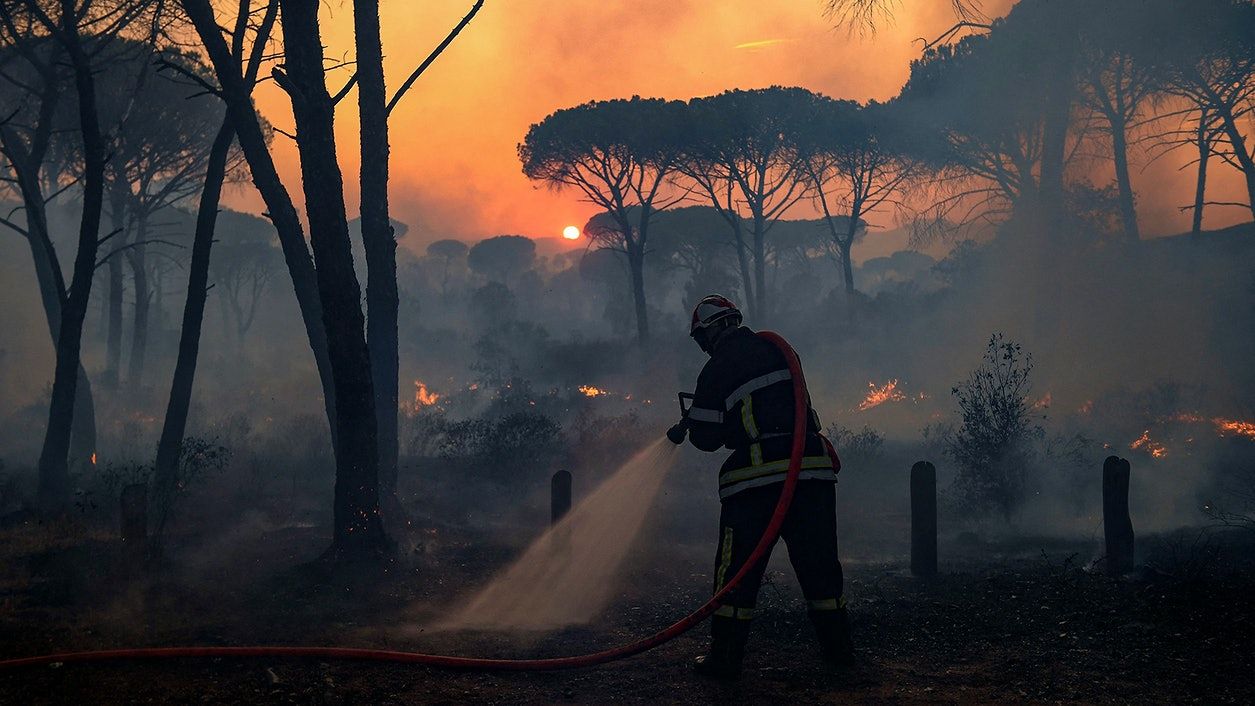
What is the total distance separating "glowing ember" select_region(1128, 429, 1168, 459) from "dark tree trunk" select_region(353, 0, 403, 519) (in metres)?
13.2

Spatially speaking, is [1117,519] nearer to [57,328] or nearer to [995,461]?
[995,461]

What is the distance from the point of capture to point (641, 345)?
2889cm

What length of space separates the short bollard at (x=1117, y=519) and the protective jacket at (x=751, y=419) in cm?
366

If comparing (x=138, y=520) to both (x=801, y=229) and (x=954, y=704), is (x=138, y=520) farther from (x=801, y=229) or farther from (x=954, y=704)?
(x=801, y=229)

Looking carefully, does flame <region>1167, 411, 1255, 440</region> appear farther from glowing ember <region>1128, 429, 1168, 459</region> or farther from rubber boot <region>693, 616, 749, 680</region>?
rubber boot <region>693, 616, 749, 680</region>

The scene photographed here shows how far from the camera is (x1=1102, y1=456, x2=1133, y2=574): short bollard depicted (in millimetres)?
7234

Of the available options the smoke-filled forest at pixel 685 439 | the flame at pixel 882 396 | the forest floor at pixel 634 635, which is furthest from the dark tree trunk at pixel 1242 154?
the forest floor at pixel 634 635

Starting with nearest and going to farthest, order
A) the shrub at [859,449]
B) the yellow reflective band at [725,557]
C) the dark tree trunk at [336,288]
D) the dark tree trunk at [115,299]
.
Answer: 1. the yellow reflective band at [725,557]
2. the dark tree trunk at [336,288]
3. the shrub at [859,449]
4. the dark tree trunk at [115,299]

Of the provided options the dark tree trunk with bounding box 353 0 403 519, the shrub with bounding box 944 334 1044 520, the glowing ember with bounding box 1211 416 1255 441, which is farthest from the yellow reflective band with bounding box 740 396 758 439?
the glowing ember with bounding box 1211 416 1255 441

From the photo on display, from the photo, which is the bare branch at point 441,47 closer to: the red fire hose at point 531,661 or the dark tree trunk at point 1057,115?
the red fire hose at point 531,661

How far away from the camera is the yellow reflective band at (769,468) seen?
4.97 meters

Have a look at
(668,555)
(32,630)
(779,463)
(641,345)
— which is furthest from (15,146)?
A: (641,345)

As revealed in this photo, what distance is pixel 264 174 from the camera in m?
9.82

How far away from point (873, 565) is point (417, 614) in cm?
542
